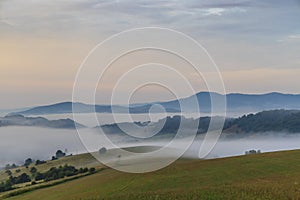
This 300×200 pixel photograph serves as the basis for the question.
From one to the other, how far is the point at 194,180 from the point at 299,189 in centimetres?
889

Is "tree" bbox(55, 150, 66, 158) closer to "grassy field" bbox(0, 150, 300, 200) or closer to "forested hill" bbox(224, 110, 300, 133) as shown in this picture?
"grassy field" bbox(0, 150, 300, 200)

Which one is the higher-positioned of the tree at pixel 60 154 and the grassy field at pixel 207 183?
the tree at pixel 60 154

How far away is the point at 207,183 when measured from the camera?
105 ft

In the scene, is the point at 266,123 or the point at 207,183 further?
the point at 266,123

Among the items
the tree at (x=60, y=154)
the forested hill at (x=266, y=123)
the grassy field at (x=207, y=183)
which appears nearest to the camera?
the grassy field at (x=207, y=183)

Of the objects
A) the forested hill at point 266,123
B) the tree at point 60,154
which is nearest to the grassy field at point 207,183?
the tree at point 60,154

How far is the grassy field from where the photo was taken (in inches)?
1125

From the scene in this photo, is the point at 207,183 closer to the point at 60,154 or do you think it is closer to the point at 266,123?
the point at 60,154

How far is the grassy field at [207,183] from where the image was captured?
2856 cm

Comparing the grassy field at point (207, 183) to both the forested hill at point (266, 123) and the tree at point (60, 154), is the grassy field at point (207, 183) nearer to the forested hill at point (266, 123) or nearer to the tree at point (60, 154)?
the tree at point (60, 154)

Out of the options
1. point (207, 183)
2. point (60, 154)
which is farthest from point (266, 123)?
point (207, 183)

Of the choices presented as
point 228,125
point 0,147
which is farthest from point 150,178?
point 0,147

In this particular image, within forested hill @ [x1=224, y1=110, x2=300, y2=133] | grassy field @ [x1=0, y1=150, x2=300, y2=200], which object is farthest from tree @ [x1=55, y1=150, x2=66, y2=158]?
forested hill @ [x1=224, y1=110, x2=300, y2=133]

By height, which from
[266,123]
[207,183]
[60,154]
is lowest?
[207,183]
